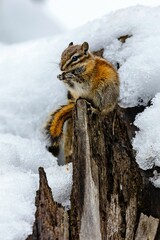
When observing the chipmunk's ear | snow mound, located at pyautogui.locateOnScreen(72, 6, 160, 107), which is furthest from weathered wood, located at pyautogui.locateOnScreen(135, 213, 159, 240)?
the chipmunk's ear

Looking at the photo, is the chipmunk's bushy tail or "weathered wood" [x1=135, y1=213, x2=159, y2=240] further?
the chipmunk's bushy tail

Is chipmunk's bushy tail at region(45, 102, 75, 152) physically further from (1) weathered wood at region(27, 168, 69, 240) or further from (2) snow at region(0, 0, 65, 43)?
(2) snow at region(0, 0, 65, 43)

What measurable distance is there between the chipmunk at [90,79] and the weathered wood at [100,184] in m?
0.14

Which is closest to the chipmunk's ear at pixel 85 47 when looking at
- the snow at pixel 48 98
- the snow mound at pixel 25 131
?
the snow at pixel 48 98

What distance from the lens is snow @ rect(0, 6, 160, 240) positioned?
144 inches

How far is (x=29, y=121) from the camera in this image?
181 inches

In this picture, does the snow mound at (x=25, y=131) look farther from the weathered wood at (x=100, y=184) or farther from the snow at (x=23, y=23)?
the snow at (x=23, y=23)

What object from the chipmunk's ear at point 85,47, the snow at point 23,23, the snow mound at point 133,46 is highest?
the snow at point 23,23

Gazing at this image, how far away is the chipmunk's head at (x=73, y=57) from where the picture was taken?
148 inches

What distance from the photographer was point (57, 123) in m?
4.09

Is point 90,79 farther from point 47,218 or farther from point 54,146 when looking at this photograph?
point 47,218

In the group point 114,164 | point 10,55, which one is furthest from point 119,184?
point 10,55

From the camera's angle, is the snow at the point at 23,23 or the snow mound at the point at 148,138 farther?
the snow at the point at 23,23

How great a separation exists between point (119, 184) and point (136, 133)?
1.34 feet
